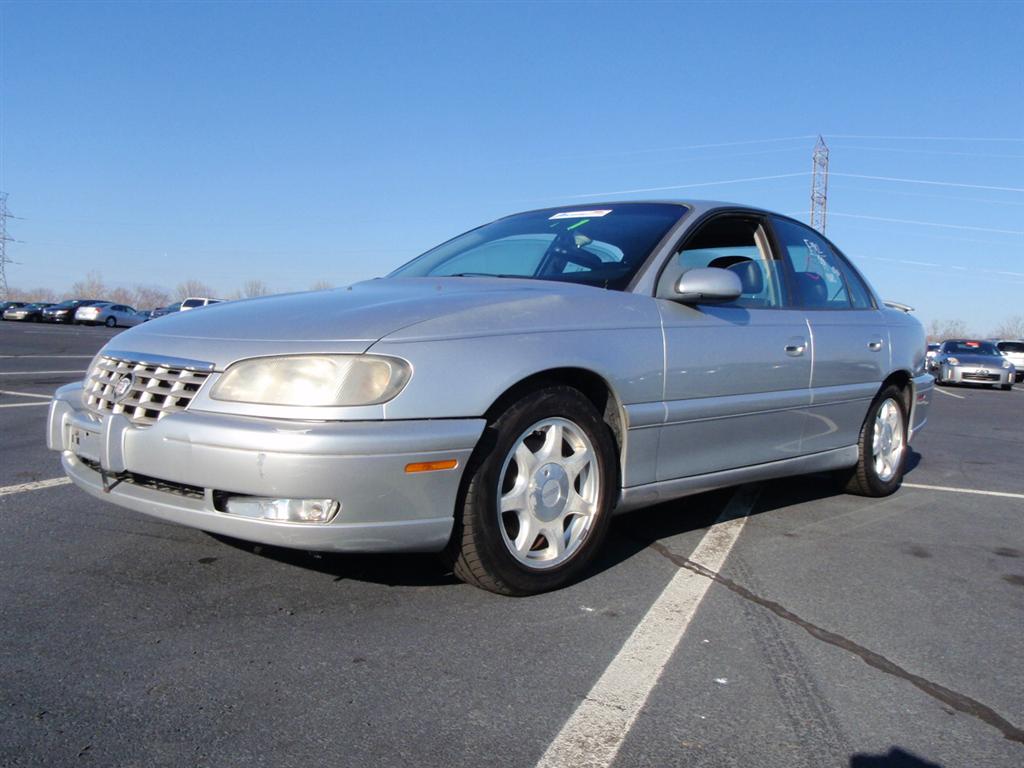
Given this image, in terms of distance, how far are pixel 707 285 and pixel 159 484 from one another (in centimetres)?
223

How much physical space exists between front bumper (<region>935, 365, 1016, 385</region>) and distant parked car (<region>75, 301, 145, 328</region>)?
34.9 metres

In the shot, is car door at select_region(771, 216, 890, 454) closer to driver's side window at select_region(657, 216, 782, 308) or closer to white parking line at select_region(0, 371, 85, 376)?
driver's side window at select_region(657, 216, 782, 308)

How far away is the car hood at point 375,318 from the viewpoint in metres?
2.87

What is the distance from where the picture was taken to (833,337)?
4.68 meters

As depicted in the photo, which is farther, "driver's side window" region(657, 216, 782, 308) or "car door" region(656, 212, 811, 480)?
"driver's side window" region(657, 216, 782, 308)

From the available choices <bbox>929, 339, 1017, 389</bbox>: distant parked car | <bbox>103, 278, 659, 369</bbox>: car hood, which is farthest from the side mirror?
<bbox>929, 339, 1017, 389</bbox>: distant parked car

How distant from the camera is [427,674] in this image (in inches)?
96.9

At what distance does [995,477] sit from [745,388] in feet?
11.3

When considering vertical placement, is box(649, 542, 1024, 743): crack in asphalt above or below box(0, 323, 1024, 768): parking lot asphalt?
below

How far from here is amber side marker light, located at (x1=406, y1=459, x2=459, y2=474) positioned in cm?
275

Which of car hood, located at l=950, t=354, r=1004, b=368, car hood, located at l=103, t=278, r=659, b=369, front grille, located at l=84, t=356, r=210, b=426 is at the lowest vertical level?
car hood, located at l=950, t=354, r=1004, b=368

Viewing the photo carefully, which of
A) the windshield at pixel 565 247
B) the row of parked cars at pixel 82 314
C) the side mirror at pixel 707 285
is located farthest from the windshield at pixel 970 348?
the row of parked cars at pixel 82 314

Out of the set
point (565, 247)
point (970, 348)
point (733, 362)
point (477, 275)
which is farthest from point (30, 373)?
point (970, 348)

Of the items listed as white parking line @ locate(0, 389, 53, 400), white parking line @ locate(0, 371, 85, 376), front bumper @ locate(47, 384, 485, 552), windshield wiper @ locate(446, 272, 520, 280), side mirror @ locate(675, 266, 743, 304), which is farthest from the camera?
white parking line @ locate(0, 371, 85, 376)
